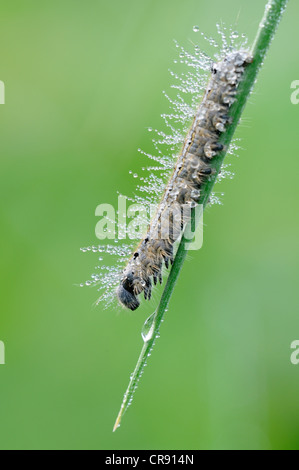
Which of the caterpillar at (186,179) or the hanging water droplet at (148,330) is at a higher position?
the caterpillar at (186,179)

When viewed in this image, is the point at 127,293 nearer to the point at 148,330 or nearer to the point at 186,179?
the point at 186,179

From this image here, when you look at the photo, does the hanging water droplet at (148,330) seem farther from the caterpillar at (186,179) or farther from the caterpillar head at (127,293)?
the caterpillar head at (127,293)

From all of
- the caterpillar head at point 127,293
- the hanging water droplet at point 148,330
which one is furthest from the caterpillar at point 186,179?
the hanging water droplet at point 148,330

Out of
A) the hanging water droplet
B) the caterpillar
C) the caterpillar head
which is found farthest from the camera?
the caterpillar head

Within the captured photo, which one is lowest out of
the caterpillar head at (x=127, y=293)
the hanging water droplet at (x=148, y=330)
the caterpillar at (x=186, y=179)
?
the hanging water droplet at (x=148, y=330)

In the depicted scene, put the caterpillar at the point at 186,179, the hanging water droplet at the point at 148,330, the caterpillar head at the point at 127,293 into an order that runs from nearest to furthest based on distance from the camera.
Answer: the hanging water droplet at the point at 148,330, the caterpillar at the point at 186,179, the caterpillar head at the point at 127,293

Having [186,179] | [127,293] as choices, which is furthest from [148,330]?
[127,293]

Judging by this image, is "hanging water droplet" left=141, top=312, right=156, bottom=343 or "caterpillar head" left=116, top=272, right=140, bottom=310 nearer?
"hanging water droplet" left=141, top=312, right=156, bottom=343

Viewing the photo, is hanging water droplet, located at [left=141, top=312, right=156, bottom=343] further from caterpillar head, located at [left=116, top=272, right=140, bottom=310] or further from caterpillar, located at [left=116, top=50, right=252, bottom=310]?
caterpillar head, located at [left=116, top=272, right=140, bottom=310]

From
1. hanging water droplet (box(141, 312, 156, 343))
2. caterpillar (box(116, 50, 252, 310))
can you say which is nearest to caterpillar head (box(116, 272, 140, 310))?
caterpillar (box(116, 50, 252, 310))
